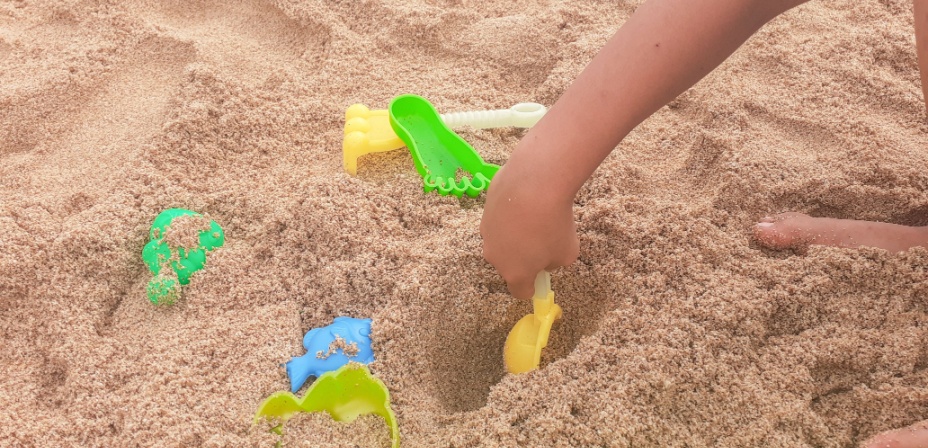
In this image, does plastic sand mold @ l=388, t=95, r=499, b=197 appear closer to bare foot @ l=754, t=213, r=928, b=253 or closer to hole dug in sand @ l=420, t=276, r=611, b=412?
hole dug in sand @ l=420, t=276, r=611, b=412

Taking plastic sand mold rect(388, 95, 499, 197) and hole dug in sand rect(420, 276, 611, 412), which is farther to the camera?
plastic sand mold rect(388, 95, 499, 197)

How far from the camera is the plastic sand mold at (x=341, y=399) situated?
0.98 meters

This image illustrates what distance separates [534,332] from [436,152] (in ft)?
1.48

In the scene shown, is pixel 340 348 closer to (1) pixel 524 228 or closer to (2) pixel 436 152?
(1) pixel 524 228

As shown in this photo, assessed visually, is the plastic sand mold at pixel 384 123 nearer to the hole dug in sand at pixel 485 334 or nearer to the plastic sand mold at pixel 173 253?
the plastic sand mold at pixel 173 253

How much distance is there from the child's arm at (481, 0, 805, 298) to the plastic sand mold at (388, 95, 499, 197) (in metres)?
0.41

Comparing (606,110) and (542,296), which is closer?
(606,110)

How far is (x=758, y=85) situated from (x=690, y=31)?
782 millimetres

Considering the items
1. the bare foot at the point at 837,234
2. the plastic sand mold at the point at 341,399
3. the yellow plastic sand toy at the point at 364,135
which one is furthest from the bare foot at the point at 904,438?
the yellow plastic sand toy at the point at 364,135

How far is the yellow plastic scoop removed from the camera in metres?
1.07

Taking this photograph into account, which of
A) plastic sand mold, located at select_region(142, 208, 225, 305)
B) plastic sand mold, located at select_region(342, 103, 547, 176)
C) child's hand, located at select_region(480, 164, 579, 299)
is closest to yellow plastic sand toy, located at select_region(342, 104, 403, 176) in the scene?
plastic sand mold, located at select_region(342, 103, 547, 176)

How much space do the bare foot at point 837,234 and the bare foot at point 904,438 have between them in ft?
1.11

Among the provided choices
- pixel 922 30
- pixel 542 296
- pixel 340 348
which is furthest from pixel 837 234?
pixel 340 348

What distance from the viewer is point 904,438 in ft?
2.90
